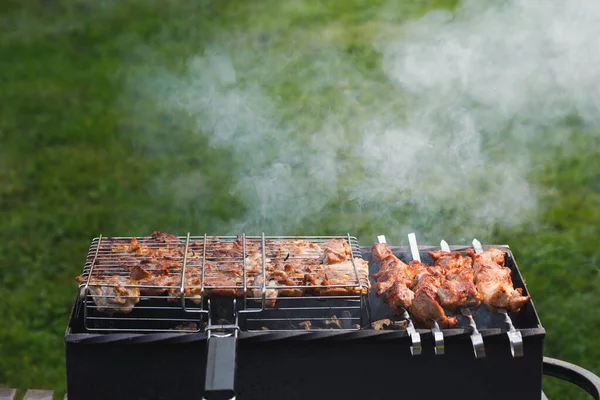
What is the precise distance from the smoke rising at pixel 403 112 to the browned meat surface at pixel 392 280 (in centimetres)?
189

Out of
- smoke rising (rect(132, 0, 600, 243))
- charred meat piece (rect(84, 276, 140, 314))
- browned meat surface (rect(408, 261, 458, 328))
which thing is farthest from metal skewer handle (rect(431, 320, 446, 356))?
smoke rising (rect(132, 0, 600, 243))

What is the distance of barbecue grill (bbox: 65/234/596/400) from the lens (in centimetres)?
323

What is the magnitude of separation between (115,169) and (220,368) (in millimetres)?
4164

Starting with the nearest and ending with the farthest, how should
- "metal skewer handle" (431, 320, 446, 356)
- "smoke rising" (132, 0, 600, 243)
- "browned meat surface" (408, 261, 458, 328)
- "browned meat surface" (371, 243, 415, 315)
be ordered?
"metal skewer handle" (431, 320, 446, 356), "browned meat surface" (408, 261, 458, 328), "browned meat surface" (371, 243, 415, 315), "smoke rising" (132, 0, 600, 243)

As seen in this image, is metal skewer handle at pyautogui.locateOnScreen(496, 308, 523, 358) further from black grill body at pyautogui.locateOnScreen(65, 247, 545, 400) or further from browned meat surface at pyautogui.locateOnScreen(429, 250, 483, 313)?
browned meat surface at pyautogui.locateOnScreen(429, 250, 483, 313)

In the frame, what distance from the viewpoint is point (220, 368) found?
291 cm

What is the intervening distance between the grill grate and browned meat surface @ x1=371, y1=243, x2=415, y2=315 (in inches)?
4.3

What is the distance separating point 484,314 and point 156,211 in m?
3.40

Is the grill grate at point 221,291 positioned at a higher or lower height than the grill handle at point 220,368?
higher

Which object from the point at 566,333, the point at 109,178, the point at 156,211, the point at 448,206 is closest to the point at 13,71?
the point at 109,178

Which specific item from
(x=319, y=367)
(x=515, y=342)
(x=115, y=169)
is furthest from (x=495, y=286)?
(x=115, y=169)

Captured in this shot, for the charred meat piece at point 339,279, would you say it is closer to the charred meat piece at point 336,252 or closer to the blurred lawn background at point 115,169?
the charred meat piece at point 336,252

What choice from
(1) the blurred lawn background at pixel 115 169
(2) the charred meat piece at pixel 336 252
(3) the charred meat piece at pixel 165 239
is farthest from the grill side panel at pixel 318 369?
(1) the blurred lawn background at pixel 115 169

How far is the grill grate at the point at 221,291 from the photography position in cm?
333
